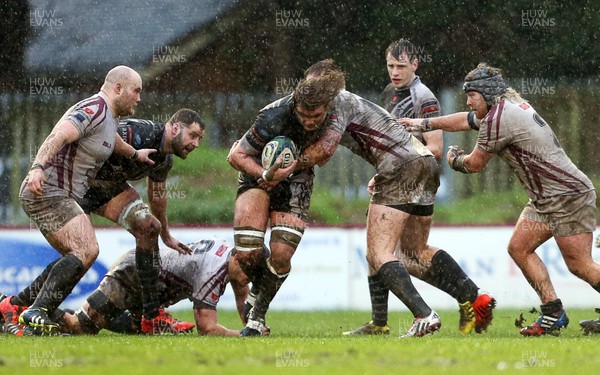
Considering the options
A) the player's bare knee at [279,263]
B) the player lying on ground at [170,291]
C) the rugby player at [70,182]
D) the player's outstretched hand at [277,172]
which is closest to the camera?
the player's outstretched hand at [277,172]

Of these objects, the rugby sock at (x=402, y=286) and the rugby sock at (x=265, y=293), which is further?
the rugby sock at (x=265, y=293)

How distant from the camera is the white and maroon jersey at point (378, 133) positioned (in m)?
8.70

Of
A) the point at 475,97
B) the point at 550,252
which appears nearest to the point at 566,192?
the point at 475,97

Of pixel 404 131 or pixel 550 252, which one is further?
pixel 550 252

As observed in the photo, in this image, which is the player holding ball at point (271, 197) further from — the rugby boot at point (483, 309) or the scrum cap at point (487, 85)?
the rugby boot at point (483, 309)

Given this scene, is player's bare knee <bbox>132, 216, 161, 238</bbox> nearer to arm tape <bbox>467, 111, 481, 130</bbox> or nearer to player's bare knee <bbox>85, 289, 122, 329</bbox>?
player's bare knee <bbox>85, 289, 122, 329</bbox>

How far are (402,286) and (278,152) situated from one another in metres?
1.18

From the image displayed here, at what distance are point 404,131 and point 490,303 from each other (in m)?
1.40

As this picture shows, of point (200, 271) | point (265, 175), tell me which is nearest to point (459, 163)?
point (265, 175)

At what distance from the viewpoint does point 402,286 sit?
8422 mm

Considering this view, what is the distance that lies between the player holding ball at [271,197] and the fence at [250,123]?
734 centimetres

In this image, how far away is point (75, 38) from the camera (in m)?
18.5

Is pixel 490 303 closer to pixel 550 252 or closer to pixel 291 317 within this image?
pixel 291 317

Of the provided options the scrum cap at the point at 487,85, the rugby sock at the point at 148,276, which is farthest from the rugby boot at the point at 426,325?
the rugby sock at the point at 148,276
